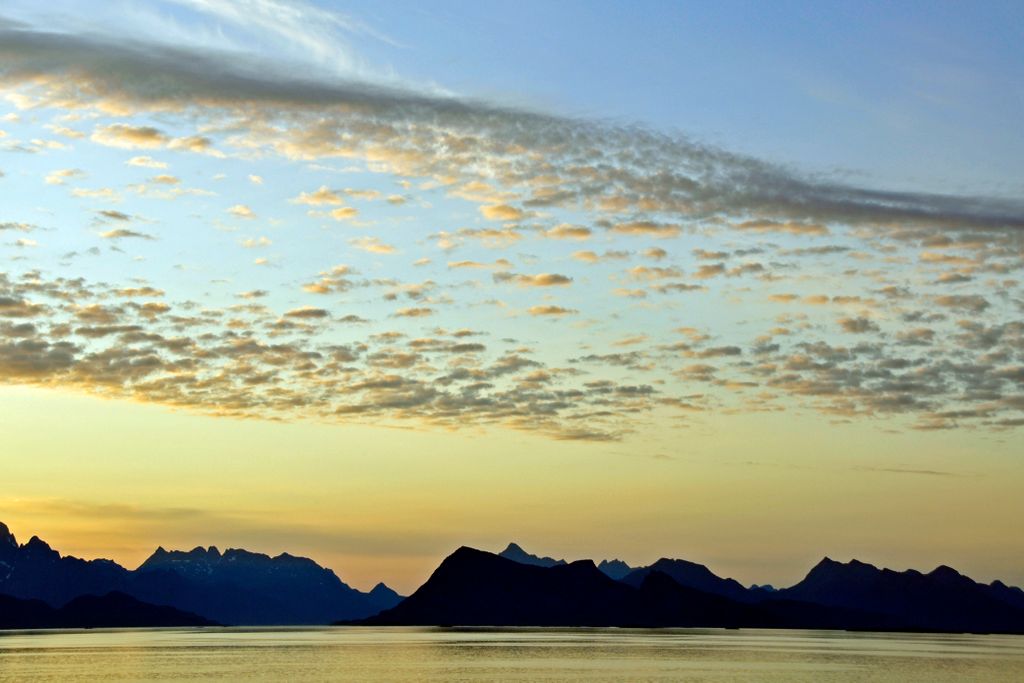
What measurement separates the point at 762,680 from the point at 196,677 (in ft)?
292

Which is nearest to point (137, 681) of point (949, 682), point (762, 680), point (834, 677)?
point (762, 680)

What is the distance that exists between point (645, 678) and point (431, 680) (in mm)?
33519

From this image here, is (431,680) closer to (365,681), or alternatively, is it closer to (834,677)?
A: (365,681)

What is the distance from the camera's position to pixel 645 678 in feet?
645

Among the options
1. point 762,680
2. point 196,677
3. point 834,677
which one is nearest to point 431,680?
point 196,677

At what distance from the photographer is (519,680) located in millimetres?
195500

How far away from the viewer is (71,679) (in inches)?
7741

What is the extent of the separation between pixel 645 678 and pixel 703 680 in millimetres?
10159

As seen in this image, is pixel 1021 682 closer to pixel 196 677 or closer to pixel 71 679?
pixel 196 677

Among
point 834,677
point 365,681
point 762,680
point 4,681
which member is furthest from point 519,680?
point 4,681

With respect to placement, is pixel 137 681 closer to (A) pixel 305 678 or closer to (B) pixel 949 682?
(A) pixel 305 678

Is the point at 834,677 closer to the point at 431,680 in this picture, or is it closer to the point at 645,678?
the point at 645,678

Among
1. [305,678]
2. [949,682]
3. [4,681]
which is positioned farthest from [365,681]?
[949,682]

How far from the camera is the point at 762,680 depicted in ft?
632
